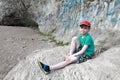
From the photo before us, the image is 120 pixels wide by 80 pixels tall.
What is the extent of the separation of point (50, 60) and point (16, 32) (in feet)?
16.6

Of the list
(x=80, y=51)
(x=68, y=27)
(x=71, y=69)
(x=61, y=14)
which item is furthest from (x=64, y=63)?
(x=61, y=14)

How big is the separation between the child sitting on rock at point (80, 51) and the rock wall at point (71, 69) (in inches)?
4.0

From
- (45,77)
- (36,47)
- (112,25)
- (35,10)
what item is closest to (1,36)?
(36,47)

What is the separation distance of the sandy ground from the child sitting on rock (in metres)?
1.59

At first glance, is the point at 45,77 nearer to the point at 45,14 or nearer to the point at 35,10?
the point at 45,14

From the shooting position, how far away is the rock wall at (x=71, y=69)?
174 inches

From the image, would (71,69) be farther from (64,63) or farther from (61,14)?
(61,14)

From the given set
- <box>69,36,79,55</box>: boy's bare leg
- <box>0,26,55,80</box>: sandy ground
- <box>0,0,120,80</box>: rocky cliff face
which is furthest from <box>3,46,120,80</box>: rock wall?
<box>0,26,55,80</box>: sandy ground

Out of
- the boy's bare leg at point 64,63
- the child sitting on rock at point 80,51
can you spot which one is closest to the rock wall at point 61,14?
the child sitting on rock at point 80,51

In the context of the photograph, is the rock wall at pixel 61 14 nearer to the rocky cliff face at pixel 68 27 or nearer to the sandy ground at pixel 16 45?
the rocky cliff face at pixel 68 27

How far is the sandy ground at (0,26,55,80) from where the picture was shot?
22.2 ft

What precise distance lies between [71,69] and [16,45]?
3738 millimetres

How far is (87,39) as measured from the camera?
17.1 ft

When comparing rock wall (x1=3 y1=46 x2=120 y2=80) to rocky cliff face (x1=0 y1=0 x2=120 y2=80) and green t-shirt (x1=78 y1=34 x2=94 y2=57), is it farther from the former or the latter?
green t-shirt (x1=78 y1=34 x2=94 y2=57)
